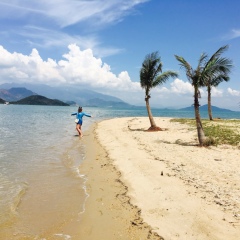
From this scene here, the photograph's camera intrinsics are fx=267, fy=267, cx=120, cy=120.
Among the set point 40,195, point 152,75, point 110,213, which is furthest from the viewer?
point 152,75

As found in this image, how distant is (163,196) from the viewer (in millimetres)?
8273

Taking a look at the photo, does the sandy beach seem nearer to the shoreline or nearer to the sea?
the shoreline

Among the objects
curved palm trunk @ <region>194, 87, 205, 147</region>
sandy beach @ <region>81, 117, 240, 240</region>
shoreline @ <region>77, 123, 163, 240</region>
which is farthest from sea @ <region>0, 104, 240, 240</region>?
curved palm trunk @ <region>194, 87, 205, 147</region>

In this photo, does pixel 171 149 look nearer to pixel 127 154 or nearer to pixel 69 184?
pixel 127 154

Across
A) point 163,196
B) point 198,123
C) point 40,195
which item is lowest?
point 40,195

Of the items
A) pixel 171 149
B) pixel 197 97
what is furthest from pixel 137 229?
pixel 197 97

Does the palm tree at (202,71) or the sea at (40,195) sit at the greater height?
the palm tree at (202,71)

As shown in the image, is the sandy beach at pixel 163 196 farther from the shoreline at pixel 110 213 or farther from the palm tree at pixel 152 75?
the palm tree at pixel 152 75

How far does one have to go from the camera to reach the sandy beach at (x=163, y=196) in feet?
20.2

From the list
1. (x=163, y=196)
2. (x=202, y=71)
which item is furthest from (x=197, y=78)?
(x=163, y=196)

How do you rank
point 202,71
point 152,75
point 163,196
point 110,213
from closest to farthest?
point 110,213 → point 163,196 → point 202,71 → point 152,75

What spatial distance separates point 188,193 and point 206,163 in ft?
14.5

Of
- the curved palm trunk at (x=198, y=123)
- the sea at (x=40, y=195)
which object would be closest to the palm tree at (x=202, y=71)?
the curved palm trunk at (x=198, y=123)

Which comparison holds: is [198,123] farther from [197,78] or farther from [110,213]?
[110,213]
